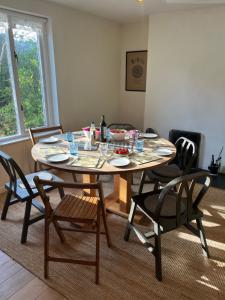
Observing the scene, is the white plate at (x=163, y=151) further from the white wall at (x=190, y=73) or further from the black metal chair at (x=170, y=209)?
the white wall at (x=190, y=73)

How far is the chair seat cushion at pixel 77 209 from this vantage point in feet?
5.28

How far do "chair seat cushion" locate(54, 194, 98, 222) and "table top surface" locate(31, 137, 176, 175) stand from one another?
9.8 inches

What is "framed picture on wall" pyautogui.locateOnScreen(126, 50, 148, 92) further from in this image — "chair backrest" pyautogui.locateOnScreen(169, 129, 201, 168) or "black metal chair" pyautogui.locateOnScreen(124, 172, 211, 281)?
"black metal chair" pyautogui.locateOnScreen(124, 172, 211, 281)

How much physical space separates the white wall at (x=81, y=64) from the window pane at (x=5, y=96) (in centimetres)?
23

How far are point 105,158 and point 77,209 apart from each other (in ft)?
1.68

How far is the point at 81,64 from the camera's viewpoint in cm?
354

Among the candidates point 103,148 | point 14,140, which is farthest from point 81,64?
point 103,148

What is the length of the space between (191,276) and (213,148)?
225 cm

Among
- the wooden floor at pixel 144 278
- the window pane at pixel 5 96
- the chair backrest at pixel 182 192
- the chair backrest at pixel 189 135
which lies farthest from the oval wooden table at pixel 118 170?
the chair backrest at pixel 189 135

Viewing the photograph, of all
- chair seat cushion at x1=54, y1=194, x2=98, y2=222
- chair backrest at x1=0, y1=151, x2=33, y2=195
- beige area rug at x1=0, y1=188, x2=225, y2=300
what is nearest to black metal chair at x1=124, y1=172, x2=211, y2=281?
beige area rug at x1=0, y1=188, x2=225, y2=300

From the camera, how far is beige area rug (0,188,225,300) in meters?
1.59

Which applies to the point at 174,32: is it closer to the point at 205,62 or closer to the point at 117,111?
the point at 205,62

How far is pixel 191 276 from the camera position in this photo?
1.71 metres

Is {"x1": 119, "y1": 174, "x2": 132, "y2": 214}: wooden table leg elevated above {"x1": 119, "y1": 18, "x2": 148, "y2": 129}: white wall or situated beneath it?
situated beneath
